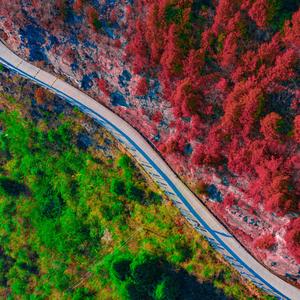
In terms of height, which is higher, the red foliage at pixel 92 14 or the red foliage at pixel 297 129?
the red foliage at pixel 297 129

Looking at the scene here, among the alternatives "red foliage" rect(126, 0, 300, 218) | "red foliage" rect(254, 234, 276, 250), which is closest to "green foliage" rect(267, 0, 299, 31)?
"red foliage" rect(126, 0, 300, 218)

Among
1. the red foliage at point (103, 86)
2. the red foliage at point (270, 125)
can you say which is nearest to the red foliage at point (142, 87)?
the red foliage at point (103, 86)

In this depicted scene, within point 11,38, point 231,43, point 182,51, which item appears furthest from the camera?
point 11,38

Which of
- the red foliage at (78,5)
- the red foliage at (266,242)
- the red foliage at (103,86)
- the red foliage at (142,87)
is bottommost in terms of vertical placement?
the red foliage at (266,242)

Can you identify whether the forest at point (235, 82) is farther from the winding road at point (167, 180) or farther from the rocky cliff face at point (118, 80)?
the winding road at point (167, 180)

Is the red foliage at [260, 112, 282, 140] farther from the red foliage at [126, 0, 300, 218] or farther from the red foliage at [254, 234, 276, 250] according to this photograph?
the red foliage at [254, 234, 276, 250]

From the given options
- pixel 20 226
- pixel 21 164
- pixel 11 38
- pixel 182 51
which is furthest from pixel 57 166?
pixel 182 51

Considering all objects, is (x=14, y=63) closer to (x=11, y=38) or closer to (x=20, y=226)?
(x=11, y=38)
